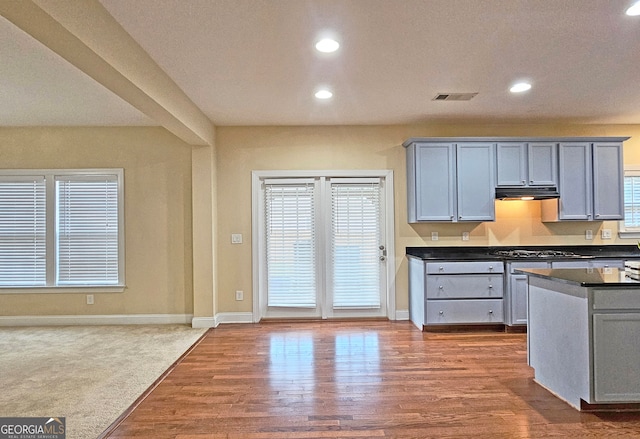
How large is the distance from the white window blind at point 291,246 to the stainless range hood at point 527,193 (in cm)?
234

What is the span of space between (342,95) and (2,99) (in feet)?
11.3

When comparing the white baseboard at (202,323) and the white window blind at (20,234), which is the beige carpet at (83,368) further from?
the white window blind at (20,234)

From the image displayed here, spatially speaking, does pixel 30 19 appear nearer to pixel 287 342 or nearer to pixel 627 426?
pixel 287 342

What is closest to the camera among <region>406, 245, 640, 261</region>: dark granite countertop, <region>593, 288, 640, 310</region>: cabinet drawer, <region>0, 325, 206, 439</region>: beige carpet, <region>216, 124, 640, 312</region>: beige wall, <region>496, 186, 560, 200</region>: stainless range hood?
<region>593, 288, 640, 310</region>: cabinet drawer

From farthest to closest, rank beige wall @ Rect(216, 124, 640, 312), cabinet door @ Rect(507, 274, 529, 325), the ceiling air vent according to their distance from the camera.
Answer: beige wall @ Rect(216, 124, 640, 312) < cabinet door @ Rect(507, 274, 529, 325) < the ceiling air vent

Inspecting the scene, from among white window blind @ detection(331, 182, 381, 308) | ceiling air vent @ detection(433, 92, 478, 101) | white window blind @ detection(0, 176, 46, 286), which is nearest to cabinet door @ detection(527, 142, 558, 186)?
ceiling air vent @ detection(433, 92, 478, 101)

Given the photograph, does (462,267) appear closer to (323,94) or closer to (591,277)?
(591,277)

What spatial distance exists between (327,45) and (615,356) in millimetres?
2840

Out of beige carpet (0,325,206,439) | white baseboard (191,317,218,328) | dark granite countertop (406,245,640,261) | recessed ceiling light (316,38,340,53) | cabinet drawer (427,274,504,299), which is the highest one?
recessed ceiling light (316,38,340,53)

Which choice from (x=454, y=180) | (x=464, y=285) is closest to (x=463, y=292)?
(x=464, y=285)

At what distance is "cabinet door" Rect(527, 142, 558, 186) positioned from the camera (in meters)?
4.78

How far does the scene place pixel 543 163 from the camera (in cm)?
479

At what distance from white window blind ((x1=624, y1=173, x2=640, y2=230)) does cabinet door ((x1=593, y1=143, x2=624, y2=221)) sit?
48 centimetres

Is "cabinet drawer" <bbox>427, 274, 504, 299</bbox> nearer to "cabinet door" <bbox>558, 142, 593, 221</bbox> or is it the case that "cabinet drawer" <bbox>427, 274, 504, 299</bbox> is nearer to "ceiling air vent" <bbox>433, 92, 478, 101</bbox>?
"cabinet door" <bbox>558, 142, 593, 221</bbox>
